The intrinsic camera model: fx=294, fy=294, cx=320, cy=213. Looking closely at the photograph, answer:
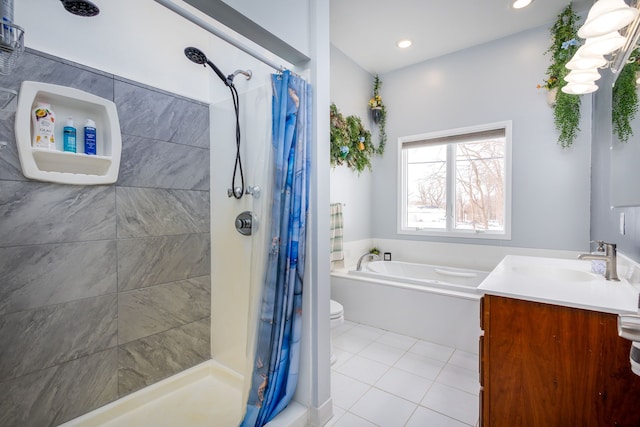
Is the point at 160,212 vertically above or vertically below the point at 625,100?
below

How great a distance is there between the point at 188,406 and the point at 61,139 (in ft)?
5.60

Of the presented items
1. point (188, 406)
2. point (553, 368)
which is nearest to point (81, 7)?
point (188, 406)

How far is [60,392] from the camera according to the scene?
4.99ft

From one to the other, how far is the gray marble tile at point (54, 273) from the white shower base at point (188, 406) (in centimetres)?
67

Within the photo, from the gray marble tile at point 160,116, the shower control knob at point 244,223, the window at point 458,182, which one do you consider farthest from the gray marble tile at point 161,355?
the window at point 458,182

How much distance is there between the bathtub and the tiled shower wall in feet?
4.82

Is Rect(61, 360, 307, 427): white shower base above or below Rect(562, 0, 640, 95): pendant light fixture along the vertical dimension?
below

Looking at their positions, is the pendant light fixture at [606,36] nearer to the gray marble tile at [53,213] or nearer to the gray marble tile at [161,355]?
the gray marble tile at [53,213]

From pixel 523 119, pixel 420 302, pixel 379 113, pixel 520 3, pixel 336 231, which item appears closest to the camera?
pixel 520 3

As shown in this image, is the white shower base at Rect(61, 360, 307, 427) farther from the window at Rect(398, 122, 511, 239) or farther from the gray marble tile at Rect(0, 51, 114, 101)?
the window at Rect(398, 122, 511, 239)

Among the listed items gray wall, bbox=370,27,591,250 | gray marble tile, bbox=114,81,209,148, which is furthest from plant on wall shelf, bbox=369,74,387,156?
gray marble tile, bbox=114,81,209,148

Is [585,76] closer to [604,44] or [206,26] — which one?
[604,44]

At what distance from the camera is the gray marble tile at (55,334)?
1387 mm

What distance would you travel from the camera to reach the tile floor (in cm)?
169
